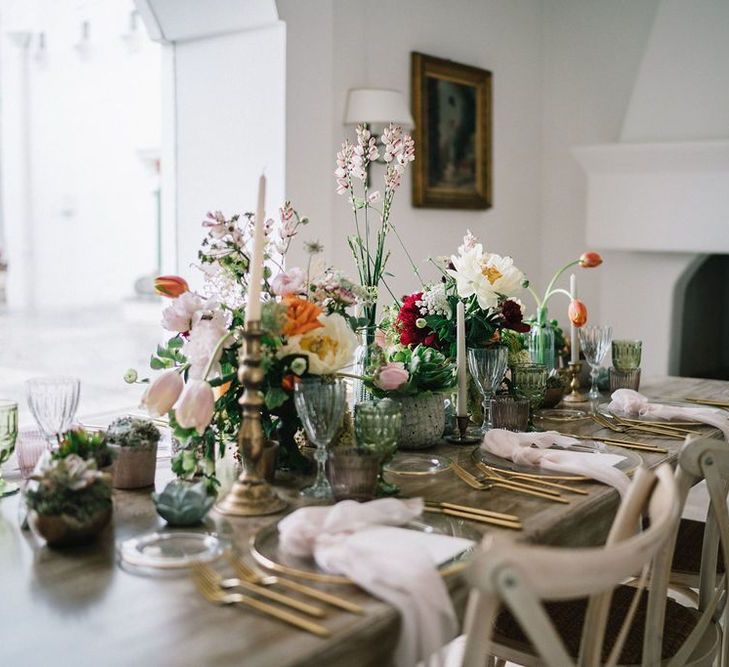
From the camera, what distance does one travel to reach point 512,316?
212cm

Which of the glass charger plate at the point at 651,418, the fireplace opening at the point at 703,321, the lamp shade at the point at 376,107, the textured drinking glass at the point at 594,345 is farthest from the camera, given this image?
the fireplace opening at the point at 703,321

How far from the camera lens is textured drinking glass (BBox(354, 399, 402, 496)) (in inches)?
61.7

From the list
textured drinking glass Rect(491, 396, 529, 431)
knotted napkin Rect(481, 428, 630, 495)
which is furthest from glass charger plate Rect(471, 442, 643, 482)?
textured drinking glass Rect(491, 396, 529, 431)

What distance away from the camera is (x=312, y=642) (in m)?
1.05

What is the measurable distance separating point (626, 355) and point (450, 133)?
2.56 meters

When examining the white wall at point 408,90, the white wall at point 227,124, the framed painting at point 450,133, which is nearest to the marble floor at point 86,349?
the white wall at point 227,124

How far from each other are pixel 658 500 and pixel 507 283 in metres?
0.84

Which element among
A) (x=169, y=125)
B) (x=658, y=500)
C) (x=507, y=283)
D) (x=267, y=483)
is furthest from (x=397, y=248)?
(x=658, y=500)

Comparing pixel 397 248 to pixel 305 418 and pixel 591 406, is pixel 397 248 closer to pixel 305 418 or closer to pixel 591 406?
pixel 591 406

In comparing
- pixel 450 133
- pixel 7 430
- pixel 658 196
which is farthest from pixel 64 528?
pixel 658 196

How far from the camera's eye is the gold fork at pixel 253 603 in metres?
1.07

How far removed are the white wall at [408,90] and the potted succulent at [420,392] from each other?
148 centimetres

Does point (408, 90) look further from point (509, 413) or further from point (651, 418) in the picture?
point (509, 413)

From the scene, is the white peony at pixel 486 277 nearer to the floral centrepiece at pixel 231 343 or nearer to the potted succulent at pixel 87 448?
the floral centrepiece at pixel 231 343
